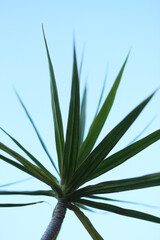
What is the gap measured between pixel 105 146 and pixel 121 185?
216 mm

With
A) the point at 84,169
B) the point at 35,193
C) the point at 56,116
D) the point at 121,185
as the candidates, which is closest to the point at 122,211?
the point at 121,185

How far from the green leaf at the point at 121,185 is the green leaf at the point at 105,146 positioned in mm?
74

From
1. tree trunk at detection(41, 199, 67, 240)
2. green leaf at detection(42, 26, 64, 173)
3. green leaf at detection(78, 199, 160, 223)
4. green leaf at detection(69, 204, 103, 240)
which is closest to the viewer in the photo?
tree trunk at detection(41, 199, 67, 240)

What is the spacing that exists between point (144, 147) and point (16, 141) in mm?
651

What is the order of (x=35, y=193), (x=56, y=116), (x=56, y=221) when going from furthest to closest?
(x=56, y=116) → (x=35, y=193) → (x=56, y=221)

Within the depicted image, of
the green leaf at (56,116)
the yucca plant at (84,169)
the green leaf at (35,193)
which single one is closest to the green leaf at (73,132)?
the yucca plant at (84,169)

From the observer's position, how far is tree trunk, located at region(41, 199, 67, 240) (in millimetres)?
1289

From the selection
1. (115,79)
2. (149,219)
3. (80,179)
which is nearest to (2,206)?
(80,179)

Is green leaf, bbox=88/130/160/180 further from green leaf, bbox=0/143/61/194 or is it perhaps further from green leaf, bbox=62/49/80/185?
green leaf, bbox=0/143/61/194

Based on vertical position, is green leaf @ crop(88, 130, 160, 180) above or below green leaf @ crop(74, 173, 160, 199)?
above

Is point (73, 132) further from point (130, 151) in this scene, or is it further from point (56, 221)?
point (56, 221)

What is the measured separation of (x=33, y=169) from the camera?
146 cm

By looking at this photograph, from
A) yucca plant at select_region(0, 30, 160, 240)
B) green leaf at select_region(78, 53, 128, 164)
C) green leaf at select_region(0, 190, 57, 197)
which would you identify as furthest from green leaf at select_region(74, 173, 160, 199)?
green leaf at select_region(78, 53, 128, 164)

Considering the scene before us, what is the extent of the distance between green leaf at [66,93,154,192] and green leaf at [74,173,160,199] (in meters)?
0.07
